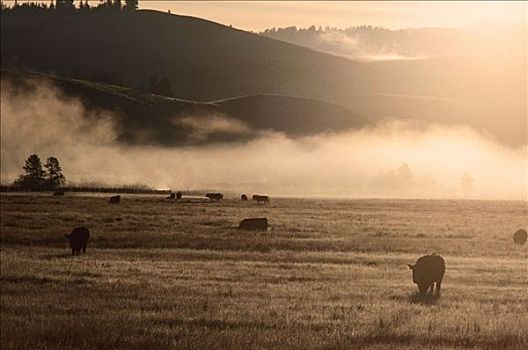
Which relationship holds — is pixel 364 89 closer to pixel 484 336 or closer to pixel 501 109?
pixel 501 109

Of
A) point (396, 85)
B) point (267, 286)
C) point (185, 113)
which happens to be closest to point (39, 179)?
point (267, 286)

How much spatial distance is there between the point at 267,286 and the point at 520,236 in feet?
49.4

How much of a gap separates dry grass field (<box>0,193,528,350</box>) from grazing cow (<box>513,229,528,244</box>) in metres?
0.41

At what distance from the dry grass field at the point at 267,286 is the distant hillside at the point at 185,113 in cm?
3586

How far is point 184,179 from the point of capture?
60.1 metres

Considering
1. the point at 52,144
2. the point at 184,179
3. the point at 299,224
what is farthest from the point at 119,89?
the point at 299,224

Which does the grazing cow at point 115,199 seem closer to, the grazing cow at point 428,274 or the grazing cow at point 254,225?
the grazing cow at point 254,225

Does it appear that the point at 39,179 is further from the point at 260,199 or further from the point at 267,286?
the point at 267,286

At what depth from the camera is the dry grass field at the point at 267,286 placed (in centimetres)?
1648

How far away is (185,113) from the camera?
129625 millimetres

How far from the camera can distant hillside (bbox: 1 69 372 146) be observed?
3743 inches

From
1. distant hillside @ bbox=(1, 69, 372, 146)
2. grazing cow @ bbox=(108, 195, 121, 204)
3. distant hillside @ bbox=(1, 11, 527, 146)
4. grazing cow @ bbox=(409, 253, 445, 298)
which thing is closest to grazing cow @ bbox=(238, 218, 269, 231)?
distant hillside @ bbox=(1, 11, 527, 146)

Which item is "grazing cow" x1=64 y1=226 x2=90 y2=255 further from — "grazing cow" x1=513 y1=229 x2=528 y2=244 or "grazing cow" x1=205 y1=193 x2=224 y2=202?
"grazing cow" x1=205 y1=193 x2=224 y2=202

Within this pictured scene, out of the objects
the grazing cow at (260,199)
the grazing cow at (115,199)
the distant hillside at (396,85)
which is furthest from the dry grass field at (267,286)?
the grazing cow at (260,199)
